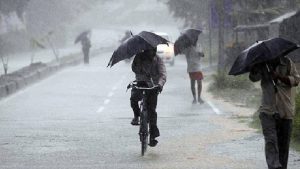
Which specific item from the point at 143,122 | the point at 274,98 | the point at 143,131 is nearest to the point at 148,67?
the point at 143,122

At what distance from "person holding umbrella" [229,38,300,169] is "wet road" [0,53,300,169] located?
1625mm

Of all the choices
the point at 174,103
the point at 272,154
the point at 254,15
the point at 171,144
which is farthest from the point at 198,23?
the point at 272,154

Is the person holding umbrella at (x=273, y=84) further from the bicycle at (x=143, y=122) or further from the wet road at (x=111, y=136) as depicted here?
the bicycle at (x=143, y=122)

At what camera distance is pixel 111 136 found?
500 inches

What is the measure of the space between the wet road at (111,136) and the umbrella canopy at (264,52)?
7.13 ft

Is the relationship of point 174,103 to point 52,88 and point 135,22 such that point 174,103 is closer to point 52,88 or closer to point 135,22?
point 52,88

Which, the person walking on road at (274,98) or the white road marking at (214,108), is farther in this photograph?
the white road marking at (214,108)

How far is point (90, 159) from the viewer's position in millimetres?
10133

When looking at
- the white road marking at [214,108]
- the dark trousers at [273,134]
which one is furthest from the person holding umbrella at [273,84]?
the white road marking at [214,108]

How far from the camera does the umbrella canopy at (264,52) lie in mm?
7469

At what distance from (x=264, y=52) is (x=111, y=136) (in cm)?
570

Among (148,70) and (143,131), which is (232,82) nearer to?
(148,70)

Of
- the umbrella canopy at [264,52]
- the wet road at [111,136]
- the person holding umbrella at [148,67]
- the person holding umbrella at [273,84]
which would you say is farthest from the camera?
the person holding umbrella at [148,67]

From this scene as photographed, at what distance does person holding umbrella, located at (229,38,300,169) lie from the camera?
7574 mm
